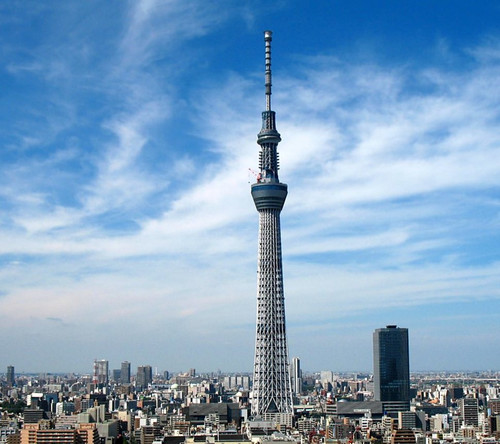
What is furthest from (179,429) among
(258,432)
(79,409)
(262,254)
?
(79,409)

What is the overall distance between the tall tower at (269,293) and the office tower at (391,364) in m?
30.0

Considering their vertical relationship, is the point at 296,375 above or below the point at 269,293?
below

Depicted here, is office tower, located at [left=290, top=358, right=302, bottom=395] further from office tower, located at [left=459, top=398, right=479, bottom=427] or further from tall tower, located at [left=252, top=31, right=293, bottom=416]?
tall tower, located at [left=252, top=31, right=293, bottom=416]

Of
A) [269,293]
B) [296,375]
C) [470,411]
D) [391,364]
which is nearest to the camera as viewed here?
[269,293]

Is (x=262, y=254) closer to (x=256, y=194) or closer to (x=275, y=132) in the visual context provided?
(x=256, y=194)

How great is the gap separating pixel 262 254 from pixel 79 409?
35321 millimetres

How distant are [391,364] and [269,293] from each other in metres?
34.7

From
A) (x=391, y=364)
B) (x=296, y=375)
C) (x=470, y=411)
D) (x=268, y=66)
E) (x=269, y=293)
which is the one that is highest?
(x=268, y=66)

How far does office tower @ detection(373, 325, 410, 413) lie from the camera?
360 ft

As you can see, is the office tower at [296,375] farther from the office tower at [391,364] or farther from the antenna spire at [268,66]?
the antenna spire at [268,66]

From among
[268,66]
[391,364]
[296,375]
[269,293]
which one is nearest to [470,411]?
[391,364]

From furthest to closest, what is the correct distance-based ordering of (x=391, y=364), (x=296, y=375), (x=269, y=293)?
1. (x=296, y=375)
2. (x=391, y=364)
3. (x=269, y=293)

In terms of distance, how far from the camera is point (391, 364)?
111312mm

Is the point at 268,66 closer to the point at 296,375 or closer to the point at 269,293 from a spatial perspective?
the point at 269,293
